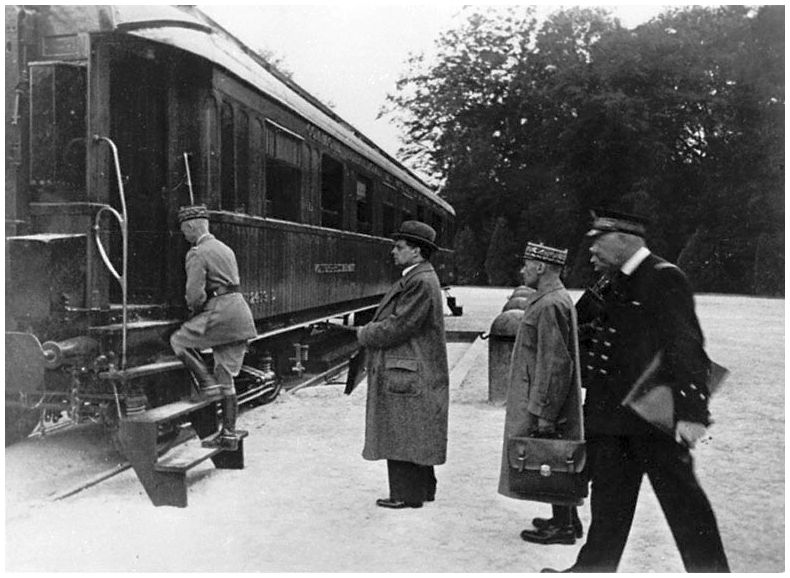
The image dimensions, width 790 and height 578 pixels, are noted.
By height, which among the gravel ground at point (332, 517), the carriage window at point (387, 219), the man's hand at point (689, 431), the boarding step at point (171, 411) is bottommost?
the gravel ground at point (332, 517)

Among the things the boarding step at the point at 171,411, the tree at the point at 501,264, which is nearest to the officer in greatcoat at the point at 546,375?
the boarding step at the point at 171,411

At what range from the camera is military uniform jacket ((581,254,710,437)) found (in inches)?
138

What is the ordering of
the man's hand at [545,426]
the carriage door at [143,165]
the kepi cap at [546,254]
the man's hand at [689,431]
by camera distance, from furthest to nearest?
the carriage door at [143,165]
the kepi cap at [546,254]
the man's hand at [545,426]
the man's hand at [689,431]

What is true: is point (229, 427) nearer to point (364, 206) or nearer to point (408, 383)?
point (408, 383)

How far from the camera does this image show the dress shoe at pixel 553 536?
173 inches

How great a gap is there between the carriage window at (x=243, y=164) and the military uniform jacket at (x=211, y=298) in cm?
120

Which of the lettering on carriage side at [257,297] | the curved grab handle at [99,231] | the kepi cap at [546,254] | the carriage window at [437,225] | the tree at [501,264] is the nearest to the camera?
the kepi cap at [546,254]

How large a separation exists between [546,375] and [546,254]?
0.66m

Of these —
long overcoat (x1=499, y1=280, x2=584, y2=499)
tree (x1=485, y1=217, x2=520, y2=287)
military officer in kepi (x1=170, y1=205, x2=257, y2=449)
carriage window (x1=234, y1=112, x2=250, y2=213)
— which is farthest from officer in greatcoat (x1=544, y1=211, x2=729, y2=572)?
tree (x1=485, y1=217, x2=520, y2=287)

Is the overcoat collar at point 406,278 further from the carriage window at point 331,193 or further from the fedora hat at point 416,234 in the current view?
the carriage window at point 331,193

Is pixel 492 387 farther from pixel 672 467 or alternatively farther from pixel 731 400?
pixel 672 467

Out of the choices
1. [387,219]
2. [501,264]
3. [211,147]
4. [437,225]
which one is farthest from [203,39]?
[501,264]

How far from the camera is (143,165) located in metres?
6.28

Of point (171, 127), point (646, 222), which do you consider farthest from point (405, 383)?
point (171, 127)
